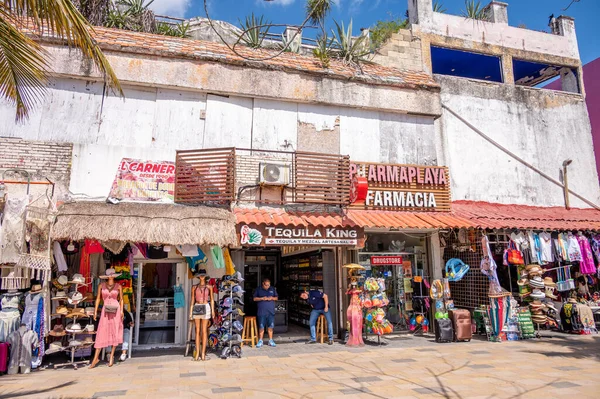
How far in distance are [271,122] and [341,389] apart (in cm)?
744

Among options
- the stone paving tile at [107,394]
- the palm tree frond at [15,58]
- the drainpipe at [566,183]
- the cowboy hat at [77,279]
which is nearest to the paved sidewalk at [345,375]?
the stone paving tile at [107,394]

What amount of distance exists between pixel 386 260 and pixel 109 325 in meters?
7.45

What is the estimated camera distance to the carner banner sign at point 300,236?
957 centimetres

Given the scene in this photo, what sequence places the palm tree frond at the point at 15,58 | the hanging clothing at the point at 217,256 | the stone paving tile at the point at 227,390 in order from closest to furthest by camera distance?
the palm tree frond at the point at 15,58, the stone paving tile at the point at 227,390, the hanging clothing at the point at 217,256

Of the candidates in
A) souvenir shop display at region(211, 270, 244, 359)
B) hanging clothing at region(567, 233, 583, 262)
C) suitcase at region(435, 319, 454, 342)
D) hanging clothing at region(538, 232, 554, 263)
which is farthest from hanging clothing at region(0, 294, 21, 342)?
hanging clothing at region(567, 233, 583, 262)

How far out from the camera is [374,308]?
1086 centimetres

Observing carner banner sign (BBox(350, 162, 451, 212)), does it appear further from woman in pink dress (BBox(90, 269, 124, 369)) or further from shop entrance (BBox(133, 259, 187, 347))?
woman in pink dress (BBox(90, 269, 124, 369))

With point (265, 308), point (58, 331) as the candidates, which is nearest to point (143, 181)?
point (58, 331)

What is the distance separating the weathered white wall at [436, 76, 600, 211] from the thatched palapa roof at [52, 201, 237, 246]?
8006 millimetres

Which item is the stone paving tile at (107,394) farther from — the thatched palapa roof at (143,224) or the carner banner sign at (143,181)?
the carner banner sign at (143,181)

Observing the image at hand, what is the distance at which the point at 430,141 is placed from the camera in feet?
42.7

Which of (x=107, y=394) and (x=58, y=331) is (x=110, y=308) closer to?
(x=58, y=331)

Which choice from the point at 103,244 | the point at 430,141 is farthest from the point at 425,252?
the point at 103,244

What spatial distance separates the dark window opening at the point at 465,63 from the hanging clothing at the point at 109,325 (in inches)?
518
